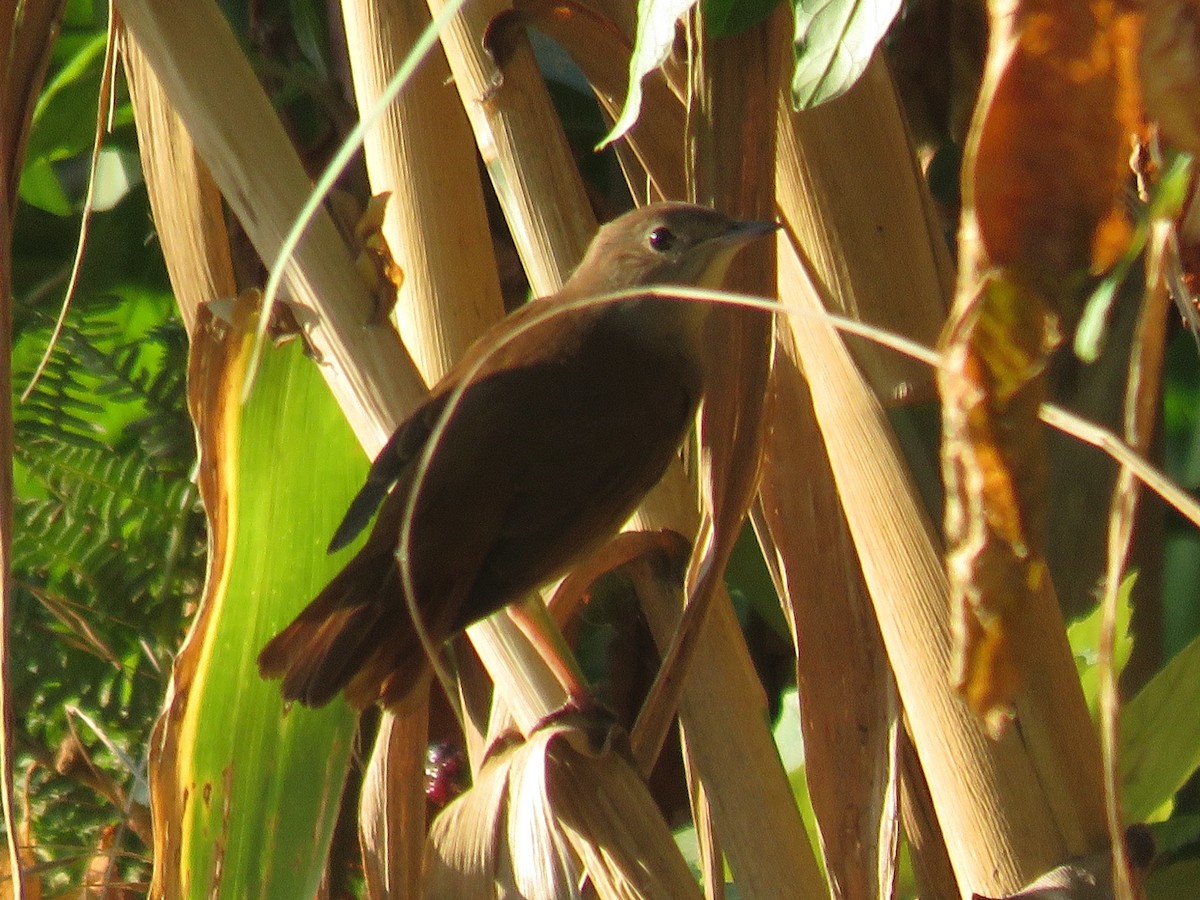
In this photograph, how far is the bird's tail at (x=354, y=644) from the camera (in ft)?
3.77

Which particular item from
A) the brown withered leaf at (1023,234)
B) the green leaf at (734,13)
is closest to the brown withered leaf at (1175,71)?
the brown withered leaf at (1023,234)

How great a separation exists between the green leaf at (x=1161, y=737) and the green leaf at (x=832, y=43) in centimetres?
57

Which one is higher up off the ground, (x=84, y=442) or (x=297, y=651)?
(x=84, y=442)

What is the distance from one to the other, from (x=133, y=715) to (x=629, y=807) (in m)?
1.05

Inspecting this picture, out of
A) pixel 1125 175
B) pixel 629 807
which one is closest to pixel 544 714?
pixel 629 807

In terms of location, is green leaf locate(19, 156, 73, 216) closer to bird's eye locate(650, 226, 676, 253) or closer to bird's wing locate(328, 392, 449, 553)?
bird's eye locate(650, 226, 676, 253)

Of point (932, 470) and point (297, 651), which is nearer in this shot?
point (932, 470)

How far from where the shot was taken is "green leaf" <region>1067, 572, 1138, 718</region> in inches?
49.4

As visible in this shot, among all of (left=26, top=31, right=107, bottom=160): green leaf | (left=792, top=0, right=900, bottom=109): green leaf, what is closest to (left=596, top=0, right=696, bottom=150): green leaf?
(left=792, top=0, right=900, bottom=109): green leaf

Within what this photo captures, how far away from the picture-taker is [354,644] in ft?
4.03

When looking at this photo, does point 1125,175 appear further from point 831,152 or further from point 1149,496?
point 1149,496

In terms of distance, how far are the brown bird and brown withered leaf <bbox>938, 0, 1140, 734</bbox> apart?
580 mm

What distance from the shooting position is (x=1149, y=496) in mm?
1883

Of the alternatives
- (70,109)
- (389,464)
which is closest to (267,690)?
(389,464)
